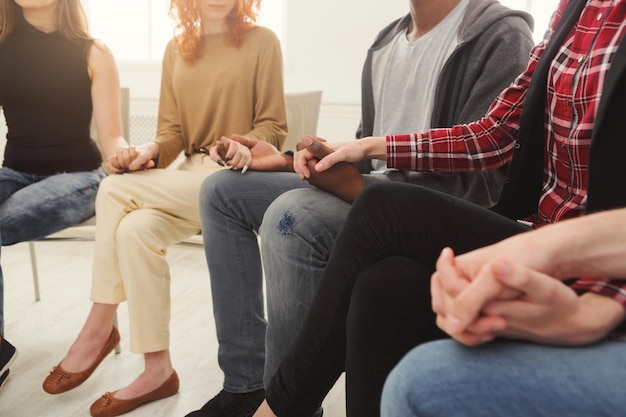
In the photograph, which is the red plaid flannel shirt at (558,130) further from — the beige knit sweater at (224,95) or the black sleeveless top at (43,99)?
the black sleeveless top at (43,99)

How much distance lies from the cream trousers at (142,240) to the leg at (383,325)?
770 mm

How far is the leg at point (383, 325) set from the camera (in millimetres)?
729

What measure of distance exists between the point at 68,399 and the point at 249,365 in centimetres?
52

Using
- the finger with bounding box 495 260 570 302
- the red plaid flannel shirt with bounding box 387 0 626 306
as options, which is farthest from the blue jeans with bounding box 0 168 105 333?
the finger with bounding box 495 260 570 302

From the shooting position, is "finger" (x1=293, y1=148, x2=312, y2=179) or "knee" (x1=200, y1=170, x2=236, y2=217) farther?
→ "knee" (x1=200, y1=170, x2=236, y2=217)

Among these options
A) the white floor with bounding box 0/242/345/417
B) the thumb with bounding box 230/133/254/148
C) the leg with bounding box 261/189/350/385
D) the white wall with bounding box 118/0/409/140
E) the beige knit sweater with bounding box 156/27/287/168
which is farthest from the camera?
the white wall with bounding box 118/0/409/140

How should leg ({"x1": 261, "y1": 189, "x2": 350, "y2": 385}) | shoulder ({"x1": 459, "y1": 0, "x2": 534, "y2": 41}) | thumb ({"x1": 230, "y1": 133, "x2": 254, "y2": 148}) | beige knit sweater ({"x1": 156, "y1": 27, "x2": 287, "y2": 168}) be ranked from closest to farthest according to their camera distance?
leg ({"x1": 261, "y1": 189, "x2": 350, "y2": 385}) < shoulder ({"x1": 459, "y1": 0, "x2": 534, "y2": 41}) < thumb ({"x1": 230, "y1": 133, "x2": 254, "y2": 148}) < beige knit sweater ({"x1": 156, "y1": 27, "x2": 287, "y2": 168})

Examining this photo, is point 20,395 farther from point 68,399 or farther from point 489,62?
point 489,62

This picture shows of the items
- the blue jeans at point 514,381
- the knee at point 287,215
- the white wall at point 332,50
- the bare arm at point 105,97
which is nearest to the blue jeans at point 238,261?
the knee at point 287,215

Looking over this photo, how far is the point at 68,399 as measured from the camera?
57.9 inches

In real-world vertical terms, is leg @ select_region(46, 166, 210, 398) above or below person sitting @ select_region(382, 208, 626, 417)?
below

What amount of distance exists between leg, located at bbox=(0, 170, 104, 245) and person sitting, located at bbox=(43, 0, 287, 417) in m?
0.18

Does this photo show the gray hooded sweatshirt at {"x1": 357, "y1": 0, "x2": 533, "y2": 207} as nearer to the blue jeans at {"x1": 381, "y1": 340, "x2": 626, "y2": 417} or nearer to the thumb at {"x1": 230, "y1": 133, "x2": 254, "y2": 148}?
the thumb at {"x1": 230, "y1": 133, "x2": 254, "y2": 148}

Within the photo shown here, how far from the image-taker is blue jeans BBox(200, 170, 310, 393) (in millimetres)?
1256
